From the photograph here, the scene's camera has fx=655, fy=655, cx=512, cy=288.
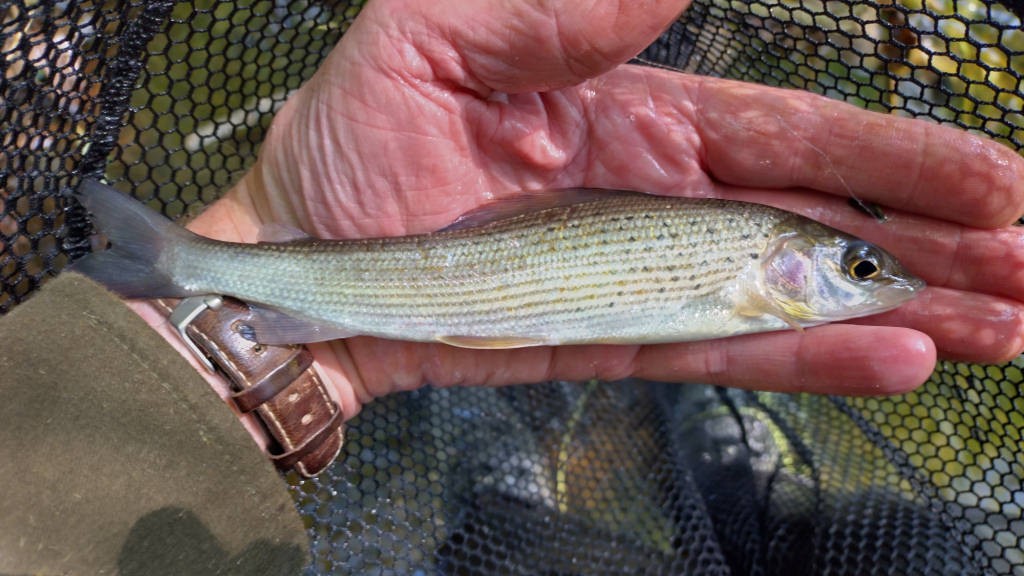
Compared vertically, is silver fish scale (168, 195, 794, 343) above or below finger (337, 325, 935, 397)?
above

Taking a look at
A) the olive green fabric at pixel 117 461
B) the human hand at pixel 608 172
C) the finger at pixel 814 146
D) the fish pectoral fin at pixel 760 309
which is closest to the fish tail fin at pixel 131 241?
the olive green fabric at pixel 117 461

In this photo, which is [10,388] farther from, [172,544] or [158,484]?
[172,544]

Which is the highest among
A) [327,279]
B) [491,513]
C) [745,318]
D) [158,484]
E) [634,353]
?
[327,279]

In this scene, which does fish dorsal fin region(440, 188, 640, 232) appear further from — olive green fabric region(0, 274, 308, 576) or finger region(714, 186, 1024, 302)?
olive green fabric region(0, 274, 308, 576)

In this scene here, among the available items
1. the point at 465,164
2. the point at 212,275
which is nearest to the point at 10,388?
the point at 212,275

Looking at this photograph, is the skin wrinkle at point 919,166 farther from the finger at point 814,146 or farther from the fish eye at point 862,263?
the fish eye at point 862,263

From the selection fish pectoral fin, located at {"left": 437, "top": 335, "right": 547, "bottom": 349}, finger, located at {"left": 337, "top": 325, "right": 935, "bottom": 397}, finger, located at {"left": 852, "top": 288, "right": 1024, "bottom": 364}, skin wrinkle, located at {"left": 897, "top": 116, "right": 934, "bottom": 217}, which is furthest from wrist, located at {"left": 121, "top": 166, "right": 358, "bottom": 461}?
skin wrinkle, located at {"left": 897, "top": 116, "right": 934, "bottom": 217}
